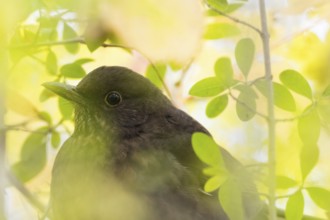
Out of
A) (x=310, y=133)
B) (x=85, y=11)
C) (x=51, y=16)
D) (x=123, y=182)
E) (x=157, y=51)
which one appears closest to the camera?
(x=85, y=11)

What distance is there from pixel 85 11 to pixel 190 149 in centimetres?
164

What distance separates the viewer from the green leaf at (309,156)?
1764 mm

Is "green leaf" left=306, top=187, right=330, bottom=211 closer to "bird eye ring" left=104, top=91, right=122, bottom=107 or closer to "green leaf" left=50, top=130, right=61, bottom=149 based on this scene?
"green leaf" left=50, top=130, right=61, bottom=149

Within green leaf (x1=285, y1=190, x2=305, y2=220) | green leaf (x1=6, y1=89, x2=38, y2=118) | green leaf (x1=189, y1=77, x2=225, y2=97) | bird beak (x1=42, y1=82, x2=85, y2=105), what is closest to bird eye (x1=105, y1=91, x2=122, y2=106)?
bird beak (x1=42, y1=82, x2=85, y2=105)

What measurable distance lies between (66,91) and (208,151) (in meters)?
1.16

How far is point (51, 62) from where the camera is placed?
2428 mm

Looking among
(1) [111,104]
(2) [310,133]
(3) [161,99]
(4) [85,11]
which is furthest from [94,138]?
(4) [85,11]

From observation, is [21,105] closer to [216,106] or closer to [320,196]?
[216,106]

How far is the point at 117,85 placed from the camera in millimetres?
3035

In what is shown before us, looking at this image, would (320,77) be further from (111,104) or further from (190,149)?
(111,104)

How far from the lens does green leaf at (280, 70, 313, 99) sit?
1.99 metres

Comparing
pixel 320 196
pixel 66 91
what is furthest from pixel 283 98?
pixel 66 91

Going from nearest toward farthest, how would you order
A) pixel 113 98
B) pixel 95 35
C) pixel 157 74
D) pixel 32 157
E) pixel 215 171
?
1. pixel 215 171
2. pixel 95 35
3. pixel 157 74
4. pixel 32 157
5. pixel 113 98

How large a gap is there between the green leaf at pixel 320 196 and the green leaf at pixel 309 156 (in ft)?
0.18
